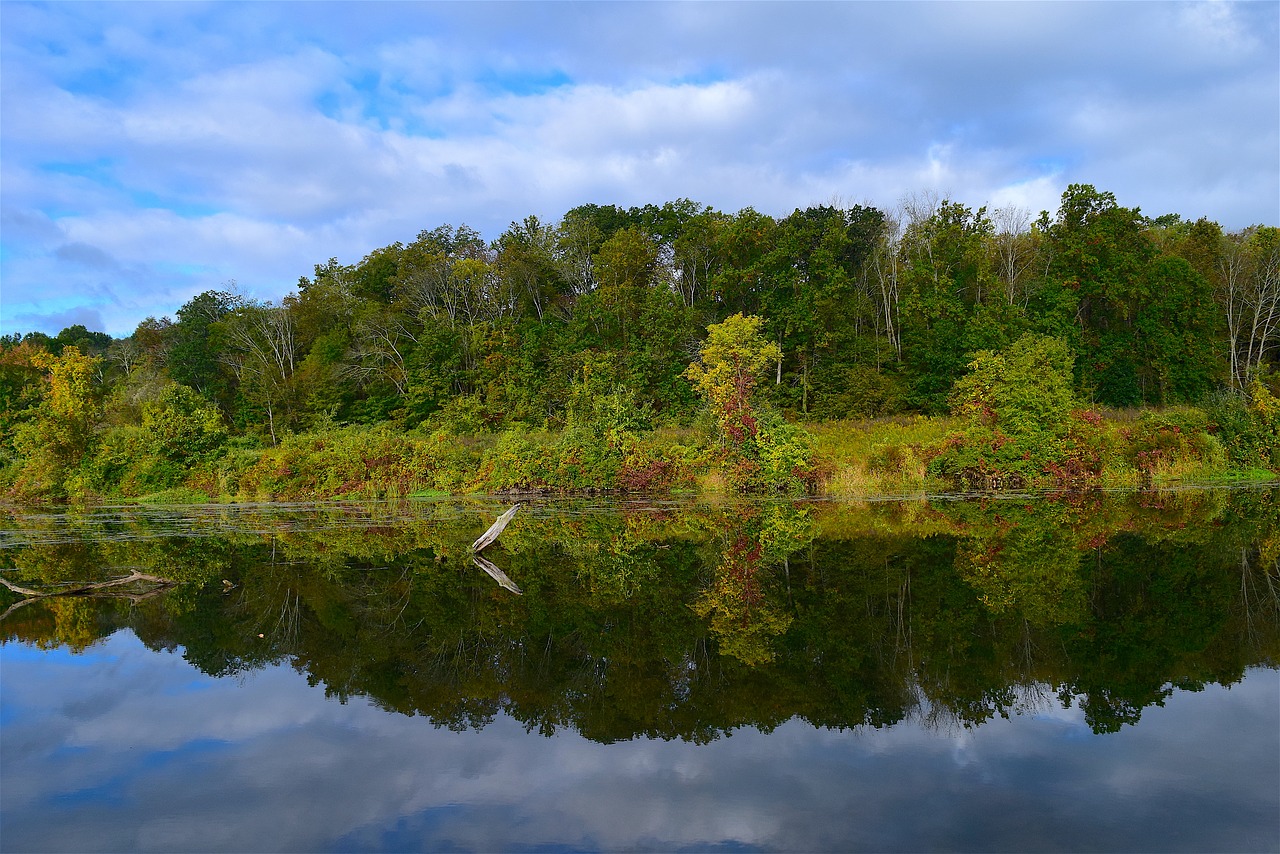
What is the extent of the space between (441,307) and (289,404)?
41.1ft

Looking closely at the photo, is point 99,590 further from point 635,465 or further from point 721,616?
point 635,465

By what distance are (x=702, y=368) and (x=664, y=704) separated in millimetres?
27499

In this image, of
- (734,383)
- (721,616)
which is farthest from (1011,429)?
(721,616)

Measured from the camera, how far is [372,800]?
4.82 m

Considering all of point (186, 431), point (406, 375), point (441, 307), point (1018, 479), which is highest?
point (441, 307)

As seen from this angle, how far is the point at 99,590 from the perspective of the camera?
11.6 m

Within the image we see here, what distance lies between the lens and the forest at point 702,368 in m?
26.1

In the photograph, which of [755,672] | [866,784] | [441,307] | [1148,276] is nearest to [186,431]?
[441,307]

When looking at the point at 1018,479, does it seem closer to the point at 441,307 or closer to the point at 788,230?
the point at 788,230

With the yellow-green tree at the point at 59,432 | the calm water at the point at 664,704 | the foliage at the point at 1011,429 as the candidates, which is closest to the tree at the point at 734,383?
the foliage at the point at 1011,429

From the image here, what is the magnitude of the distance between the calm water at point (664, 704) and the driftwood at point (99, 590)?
0.44 ft

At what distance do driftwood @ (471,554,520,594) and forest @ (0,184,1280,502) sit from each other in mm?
13107

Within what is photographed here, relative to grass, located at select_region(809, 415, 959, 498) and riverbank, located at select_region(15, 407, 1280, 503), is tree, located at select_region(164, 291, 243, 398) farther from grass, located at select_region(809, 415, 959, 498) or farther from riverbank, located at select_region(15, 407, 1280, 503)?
grass, located at select_region(809, 415, 959, 498)

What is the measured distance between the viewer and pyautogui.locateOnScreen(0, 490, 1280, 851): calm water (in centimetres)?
447
